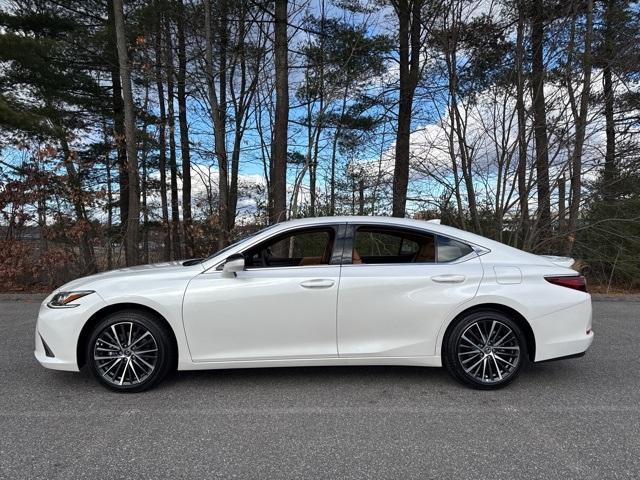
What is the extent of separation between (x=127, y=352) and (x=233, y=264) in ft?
3.99

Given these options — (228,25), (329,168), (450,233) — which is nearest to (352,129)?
(329,168)

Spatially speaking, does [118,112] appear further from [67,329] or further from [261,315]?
[261,315]

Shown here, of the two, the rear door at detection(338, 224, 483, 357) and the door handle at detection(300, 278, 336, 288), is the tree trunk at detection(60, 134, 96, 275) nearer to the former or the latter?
the door handle at detection(300, 278, 336, 288)

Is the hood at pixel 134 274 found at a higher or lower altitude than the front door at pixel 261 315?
higher

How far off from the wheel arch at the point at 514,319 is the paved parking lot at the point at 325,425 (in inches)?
14.8

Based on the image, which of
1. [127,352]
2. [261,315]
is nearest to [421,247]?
[261,315]

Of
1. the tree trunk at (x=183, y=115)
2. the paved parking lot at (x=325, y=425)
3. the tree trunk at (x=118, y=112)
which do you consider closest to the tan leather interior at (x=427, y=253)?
the paved parking lot at (x=325, y=425)

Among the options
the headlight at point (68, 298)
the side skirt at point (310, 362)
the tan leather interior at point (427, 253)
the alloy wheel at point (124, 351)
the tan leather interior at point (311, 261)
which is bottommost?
the side skirt at point (310, 362)

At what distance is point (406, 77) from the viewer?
14062 millimetres

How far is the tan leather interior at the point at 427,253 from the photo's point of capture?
4.50 m

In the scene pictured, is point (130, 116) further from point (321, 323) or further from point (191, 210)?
point (321, 323)

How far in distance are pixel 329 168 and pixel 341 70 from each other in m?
3.90

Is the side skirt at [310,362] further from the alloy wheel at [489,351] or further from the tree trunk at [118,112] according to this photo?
the tree trunk at [118,112]

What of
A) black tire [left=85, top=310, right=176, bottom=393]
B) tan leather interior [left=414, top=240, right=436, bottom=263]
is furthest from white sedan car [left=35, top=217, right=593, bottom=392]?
tan leather interior [left=414, top=240, right=436, bottom=263]
